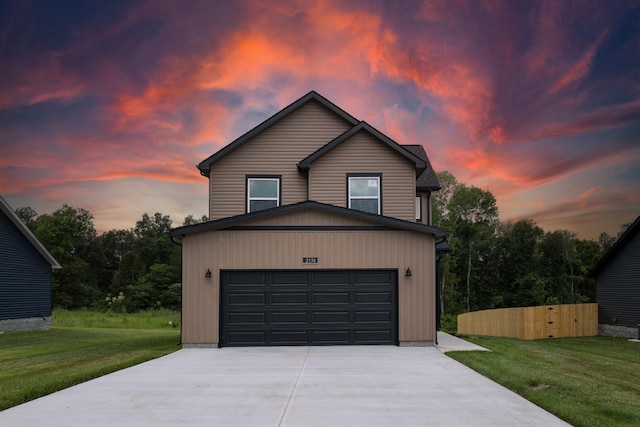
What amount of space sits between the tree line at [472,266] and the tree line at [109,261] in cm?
11

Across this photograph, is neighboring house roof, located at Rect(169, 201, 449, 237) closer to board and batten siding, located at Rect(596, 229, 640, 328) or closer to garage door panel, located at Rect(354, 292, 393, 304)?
garage door panel, located at Rect(354, 292, 393, 304)

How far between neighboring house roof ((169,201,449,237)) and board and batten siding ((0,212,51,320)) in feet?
45.8

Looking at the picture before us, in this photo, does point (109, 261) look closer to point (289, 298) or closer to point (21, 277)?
point (21, 277)

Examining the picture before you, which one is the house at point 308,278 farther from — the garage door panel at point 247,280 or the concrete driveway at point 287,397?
the concrete driveway at point 287,397

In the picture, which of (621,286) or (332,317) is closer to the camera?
(332,317)

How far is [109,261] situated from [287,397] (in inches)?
2553

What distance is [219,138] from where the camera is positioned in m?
36.7

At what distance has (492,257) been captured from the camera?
2184 inches

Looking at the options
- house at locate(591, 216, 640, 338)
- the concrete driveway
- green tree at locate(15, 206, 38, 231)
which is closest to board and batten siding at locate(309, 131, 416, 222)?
the concrete driveway

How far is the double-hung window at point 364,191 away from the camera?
20.6m

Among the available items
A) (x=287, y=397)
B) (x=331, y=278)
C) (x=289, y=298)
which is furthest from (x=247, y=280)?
(x=287, y=397)

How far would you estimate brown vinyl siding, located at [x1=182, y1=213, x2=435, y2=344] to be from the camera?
17266 mm

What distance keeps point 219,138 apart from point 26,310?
49.0 ft

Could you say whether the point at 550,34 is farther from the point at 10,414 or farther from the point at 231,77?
the point at 10,414
